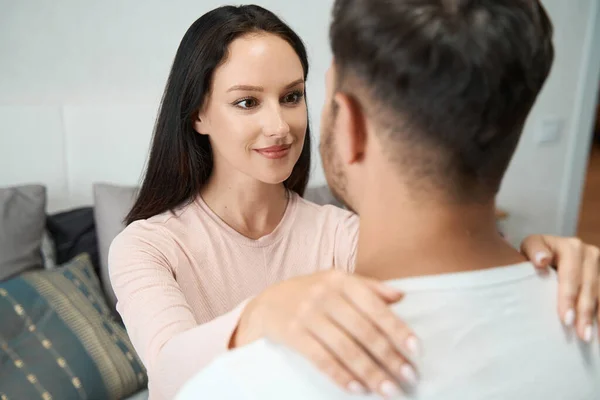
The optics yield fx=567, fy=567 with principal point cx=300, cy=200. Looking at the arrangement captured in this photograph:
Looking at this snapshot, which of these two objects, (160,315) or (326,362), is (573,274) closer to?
(326,362)

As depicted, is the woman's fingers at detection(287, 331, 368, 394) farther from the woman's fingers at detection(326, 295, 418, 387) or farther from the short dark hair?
the short dark hair

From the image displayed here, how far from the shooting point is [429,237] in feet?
1.82

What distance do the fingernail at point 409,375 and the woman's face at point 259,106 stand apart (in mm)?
626

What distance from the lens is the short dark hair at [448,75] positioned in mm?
485

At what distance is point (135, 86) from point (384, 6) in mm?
1551

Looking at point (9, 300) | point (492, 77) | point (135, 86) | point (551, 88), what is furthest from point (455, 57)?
point (551, 88)

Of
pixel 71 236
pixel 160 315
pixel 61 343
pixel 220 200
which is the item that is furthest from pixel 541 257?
pixel 71 236

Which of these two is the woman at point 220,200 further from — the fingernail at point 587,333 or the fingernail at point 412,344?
the fingernail at point 587,333

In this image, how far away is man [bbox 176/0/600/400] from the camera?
1.61 ft

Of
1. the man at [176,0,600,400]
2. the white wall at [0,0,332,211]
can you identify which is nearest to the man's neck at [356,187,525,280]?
the man at [176,0,600,400]

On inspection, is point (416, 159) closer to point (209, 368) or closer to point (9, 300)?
point (209, 368)

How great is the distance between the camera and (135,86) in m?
1.91

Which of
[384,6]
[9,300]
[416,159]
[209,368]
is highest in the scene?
[384,6]

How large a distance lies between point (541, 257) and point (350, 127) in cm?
25
